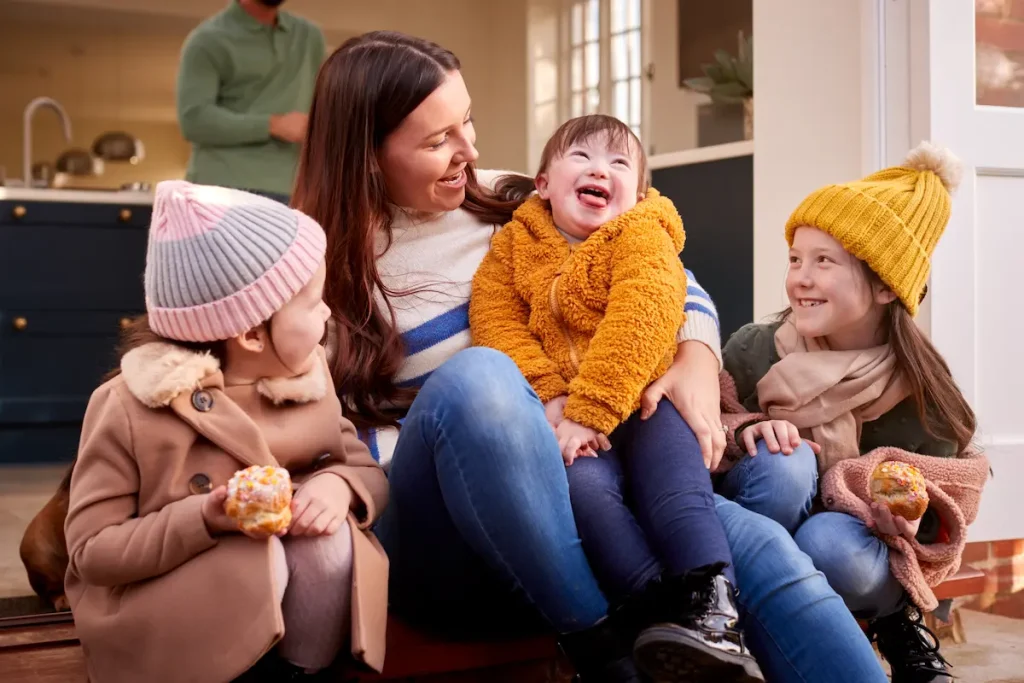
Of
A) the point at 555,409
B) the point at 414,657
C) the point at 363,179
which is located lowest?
the point at 414,657

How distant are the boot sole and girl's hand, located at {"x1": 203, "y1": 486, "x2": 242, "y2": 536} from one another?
1.48ft

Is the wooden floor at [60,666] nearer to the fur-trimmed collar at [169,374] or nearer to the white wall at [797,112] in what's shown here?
the fur-trimmed collar at [169,374]

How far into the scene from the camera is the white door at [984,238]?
223 centimetres

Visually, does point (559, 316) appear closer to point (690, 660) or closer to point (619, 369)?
point (619, 369)

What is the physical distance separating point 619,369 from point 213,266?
510mm

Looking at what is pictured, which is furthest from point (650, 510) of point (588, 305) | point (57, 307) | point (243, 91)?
point (57, 307)

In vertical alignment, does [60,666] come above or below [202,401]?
below

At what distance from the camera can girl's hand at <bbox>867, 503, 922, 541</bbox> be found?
1480mm

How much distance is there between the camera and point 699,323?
1.54 metres

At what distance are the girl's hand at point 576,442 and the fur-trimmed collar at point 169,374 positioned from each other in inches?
13.6

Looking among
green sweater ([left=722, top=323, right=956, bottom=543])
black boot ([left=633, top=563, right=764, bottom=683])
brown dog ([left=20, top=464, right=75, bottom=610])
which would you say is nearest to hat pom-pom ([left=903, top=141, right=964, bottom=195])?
green sweater ([left=722, top=323, right=956, bottom=543])

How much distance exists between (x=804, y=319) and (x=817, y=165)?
1100mm

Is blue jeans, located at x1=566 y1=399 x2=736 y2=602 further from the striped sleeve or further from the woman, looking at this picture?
the striped sleeve

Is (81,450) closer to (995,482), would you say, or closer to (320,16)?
(995,482)
